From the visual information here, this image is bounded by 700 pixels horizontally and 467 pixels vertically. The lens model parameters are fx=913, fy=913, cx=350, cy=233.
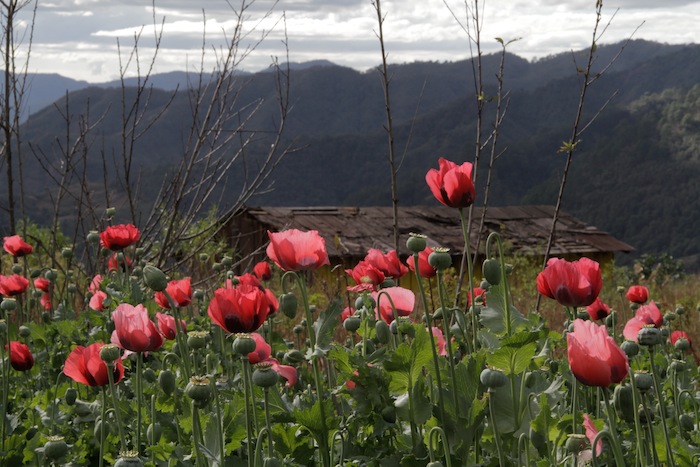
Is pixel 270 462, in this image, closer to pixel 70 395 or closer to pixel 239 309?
pixel 239 309

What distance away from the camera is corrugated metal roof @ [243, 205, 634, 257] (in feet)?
88.9

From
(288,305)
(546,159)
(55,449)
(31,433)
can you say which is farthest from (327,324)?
(546,159)

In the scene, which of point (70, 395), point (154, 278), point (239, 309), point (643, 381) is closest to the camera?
point (643, 381)

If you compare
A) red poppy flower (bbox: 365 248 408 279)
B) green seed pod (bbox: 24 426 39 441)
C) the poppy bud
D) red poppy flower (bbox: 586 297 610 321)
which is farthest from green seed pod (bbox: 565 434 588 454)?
green seed pod (bbox: 24 426 39 441)

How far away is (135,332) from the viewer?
1980 mm

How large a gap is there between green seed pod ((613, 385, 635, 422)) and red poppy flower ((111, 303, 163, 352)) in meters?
0.98

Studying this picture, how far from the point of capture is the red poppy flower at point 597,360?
144 cm

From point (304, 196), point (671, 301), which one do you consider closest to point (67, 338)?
point (671, 301)

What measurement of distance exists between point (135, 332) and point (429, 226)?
2899cm

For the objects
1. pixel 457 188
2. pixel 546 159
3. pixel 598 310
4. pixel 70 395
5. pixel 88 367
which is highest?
pixel 457 188

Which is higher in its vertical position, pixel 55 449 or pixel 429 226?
pixel 55 449

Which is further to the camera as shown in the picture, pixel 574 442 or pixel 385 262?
pixel 385 262

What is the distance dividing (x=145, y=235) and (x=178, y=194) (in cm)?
65

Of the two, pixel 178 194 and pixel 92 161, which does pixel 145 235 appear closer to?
pixel 178 194
